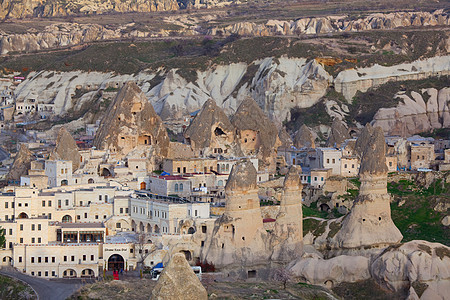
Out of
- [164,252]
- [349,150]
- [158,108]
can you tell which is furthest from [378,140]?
[158,108]

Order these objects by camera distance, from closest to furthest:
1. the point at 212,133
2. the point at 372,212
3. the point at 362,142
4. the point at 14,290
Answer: the point at 14,290
the point at 372,212
the point at 362,142
the point at 212,133

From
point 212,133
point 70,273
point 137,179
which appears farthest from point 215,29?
point 70,273

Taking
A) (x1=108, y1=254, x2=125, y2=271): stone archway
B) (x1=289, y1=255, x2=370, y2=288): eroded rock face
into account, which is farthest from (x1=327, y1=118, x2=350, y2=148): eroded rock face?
(x1=289, y1=255, x2=370, y2=288): eroded rock face

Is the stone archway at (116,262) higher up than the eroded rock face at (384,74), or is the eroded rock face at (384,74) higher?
the eroded rock face at (384,74)

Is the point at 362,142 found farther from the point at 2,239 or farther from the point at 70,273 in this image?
the point at 2,239

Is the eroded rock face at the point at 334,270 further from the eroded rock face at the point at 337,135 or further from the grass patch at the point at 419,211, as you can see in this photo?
the eroded rock face at the point at 337,135

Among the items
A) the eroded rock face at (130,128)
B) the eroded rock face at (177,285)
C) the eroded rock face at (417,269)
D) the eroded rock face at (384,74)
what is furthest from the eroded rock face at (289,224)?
the eroded rock face at (384,74)

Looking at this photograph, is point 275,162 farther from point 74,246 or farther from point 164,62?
point 164,62

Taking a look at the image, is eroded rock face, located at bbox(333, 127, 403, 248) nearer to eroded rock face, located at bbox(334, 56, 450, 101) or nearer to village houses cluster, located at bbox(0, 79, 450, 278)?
village houses cluster, located at bbox(0, 79, 450, 278)
